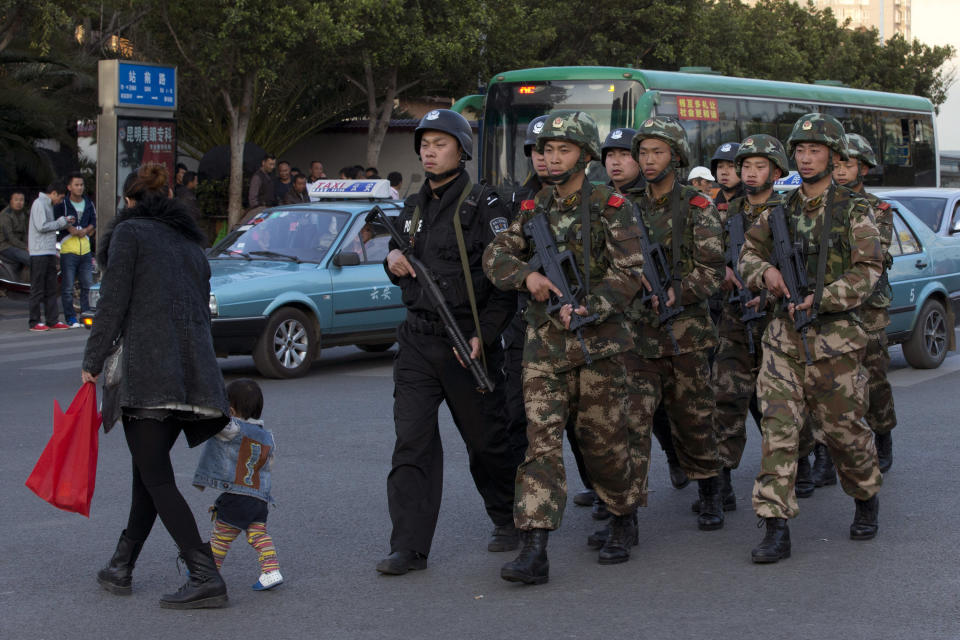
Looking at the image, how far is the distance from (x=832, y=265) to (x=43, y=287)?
12720 millimetres

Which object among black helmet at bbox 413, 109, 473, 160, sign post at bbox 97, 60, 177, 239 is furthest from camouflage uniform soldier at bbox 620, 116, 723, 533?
sign post at bbox 97, 60, 177, 239

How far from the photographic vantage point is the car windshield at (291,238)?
12.2 meters

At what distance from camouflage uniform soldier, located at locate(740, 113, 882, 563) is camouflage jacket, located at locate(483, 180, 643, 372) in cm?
78

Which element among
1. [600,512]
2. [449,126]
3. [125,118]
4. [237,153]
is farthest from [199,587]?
[237,153]

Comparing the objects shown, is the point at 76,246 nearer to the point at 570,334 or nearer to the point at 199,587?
the point at 199,587

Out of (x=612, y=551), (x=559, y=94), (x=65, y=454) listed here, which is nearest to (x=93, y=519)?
(x=65, y=454)

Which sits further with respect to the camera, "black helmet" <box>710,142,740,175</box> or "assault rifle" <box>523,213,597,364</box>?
"black helmet" <box>710,142,740,175</box>

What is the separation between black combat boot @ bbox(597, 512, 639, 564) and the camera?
18.5ft

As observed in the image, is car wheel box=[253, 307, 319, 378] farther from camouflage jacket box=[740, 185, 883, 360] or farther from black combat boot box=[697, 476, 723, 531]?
camouflage jacket box=[740, 185, 883, 360]

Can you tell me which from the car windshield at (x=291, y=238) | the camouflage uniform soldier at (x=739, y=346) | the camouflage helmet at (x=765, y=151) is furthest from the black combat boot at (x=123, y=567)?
the car windshield at (x=291, y=238)

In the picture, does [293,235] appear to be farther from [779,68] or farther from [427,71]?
[779,68]

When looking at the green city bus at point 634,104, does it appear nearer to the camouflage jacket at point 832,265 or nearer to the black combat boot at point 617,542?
the camouflage jacket at point 832,265

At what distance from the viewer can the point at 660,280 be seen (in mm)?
6219

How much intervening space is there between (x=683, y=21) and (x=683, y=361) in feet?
92.1
